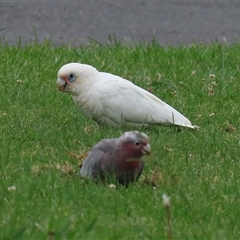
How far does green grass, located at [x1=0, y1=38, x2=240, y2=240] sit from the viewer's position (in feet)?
13.2

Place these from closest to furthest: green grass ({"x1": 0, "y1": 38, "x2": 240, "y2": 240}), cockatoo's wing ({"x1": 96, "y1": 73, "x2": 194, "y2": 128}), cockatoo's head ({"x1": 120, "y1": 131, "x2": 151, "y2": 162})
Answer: green grass ({"x1": 0, "y1": 38, "x2": 240, "y2": 240})
cockatoo's head ({"x1": 120, "y1": 131, "x2": 151, "y2": 162})
cockatoo's wing ({"x1": 96, "y1": 73, "x2": 194, "y2": 128})

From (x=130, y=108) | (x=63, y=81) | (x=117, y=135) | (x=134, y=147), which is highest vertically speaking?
(x=134, y=147)

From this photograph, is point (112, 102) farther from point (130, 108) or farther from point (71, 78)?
point (71, 78)

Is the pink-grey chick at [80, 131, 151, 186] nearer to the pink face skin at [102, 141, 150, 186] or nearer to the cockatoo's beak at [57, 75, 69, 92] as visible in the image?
the pink face skin at [102, 141, 150, 186]

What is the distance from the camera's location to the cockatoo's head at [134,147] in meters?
4.39

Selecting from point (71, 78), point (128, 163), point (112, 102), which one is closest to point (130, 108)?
point (112, 102)

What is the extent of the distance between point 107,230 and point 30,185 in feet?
2.37

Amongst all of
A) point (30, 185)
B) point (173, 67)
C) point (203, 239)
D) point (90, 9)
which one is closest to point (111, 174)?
point (30, 185)

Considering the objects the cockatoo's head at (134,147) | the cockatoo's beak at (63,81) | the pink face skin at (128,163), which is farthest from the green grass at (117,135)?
the cockatoo's beak at (63,81)

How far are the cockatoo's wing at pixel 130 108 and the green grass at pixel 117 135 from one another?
0.09m

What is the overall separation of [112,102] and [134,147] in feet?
3.97

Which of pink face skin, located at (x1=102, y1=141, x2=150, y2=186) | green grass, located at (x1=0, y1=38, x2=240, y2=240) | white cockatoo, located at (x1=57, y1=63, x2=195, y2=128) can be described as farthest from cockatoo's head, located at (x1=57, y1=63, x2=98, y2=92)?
pink face skin, located at (x1=102, y1=141, x2=150, y2=186)

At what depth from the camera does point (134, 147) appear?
14.4 feet

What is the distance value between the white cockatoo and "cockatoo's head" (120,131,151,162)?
117cm
